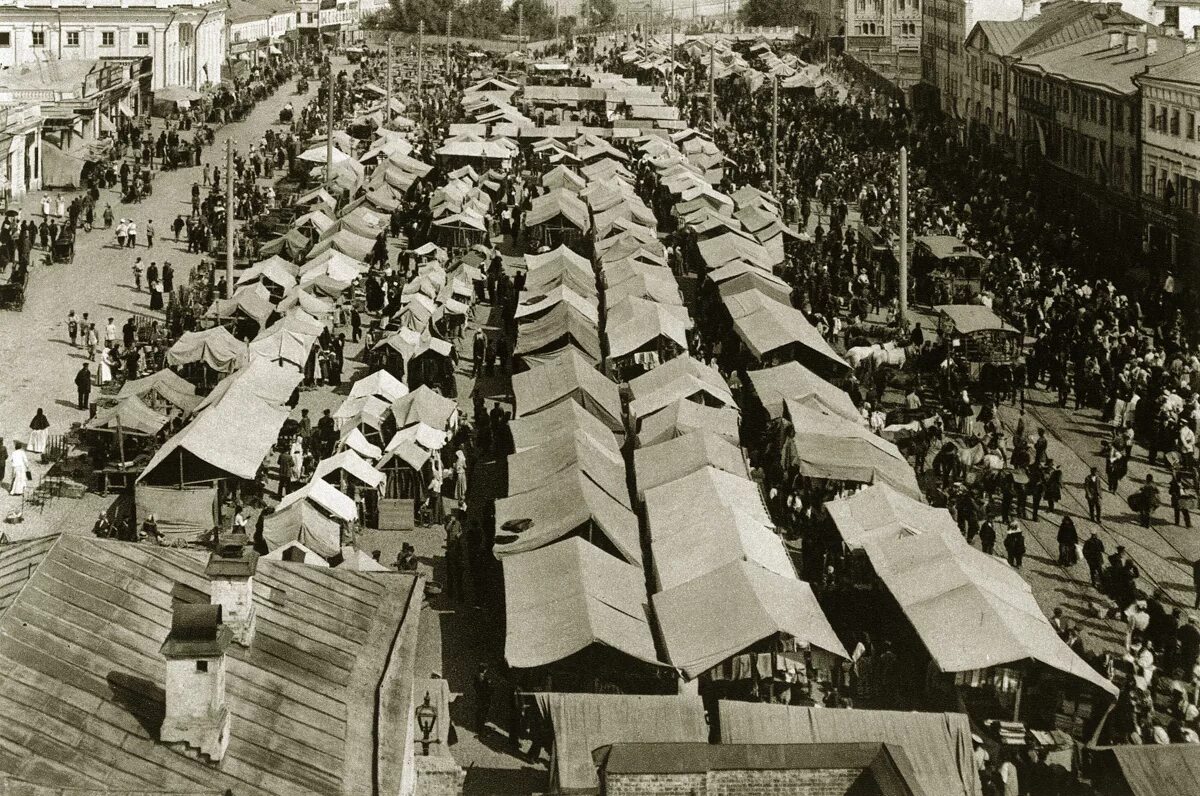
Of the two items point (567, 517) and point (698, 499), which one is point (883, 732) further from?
point (698, 499)

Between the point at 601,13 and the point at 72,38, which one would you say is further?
the point at 601,13

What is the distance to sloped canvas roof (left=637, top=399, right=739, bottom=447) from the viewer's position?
3148 centimetres

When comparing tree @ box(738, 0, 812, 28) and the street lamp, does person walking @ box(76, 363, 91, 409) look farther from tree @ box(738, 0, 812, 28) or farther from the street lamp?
tree @ box(738, 0, 812, 28)

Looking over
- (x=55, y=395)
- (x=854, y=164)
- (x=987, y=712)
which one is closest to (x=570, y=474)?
(x=987, y=712)

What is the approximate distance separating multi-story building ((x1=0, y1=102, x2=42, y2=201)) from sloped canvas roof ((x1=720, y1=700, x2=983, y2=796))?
44.8m

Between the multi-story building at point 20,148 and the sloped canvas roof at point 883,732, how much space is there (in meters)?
44.8

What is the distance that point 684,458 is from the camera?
97.3ft

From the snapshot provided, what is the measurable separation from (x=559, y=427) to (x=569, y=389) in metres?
2.14

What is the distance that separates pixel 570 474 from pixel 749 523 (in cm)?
331

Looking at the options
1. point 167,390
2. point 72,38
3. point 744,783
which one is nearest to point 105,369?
point 167,390

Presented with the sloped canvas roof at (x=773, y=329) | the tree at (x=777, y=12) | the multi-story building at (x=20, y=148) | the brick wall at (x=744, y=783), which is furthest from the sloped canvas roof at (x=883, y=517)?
the tree at (x=777, y=12)

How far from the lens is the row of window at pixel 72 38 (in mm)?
81562

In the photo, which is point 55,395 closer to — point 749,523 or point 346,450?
point 346,450

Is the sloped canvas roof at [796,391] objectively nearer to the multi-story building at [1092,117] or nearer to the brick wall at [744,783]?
the brick wall at [744,783]
